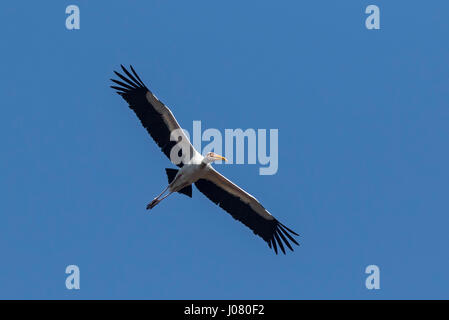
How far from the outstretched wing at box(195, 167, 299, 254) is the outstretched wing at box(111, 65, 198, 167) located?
139 centimetres

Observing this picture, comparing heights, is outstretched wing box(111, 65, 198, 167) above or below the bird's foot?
above

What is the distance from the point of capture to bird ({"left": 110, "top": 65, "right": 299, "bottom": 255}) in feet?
79.3

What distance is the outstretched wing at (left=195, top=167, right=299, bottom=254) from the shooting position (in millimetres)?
25250

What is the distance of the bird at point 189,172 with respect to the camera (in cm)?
2416

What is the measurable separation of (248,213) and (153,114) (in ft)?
13.2

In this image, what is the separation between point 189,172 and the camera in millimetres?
24188

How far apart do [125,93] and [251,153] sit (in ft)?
12.9

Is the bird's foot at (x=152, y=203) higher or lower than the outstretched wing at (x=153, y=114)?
Result: lower

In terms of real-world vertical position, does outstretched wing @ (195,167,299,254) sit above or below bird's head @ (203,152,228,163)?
below
